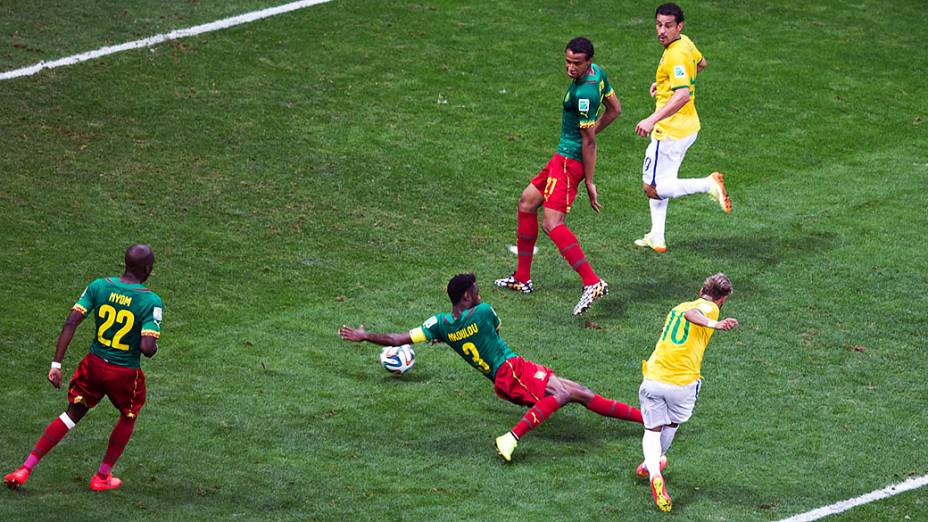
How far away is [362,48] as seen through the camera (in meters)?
21.5

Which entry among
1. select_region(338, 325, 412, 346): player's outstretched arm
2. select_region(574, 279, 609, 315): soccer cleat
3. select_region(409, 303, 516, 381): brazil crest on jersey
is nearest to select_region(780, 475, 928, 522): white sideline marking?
select_region(409, 303, 516, 381): brazil crest on jersey

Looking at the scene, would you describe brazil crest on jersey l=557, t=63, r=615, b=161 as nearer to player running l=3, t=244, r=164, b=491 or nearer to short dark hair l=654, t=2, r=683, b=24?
short dark hair l=654, t=2, r=683, b=24

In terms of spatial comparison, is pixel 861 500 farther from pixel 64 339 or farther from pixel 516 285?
pixel 64 339

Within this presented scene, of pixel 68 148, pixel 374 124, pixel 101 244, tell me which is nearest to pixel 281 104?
pixel 374 124

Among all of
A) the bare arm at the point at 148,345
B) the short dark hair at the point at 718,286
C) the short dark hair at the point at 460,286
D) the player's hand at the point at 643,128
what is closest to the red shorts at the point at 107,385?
the bare arm at the point at 148,345

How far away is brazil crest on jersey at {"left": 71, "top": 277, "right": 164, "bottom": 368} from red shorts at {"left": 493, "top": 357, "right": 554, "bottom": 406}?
9.85 ft

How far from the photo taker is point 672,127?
1555cm

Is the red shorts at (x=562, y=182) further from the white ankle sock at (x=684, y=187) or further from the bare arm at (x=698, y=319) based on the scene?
the bare arm at (x=698, y=319)

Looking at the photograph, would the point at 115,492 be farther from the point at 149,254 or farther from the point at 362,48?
the point at 362,48

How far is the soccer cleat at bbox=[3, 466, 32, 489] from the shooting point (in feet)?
34.6

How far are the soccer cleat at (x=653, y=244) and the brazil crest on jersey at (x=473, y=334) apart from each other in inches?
182

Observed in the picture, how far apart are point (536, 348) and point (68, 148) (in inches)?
298

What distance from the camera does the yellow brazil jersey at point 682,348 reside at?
10969 mm

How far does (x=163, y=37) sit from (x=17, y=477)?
1216 centimetres
